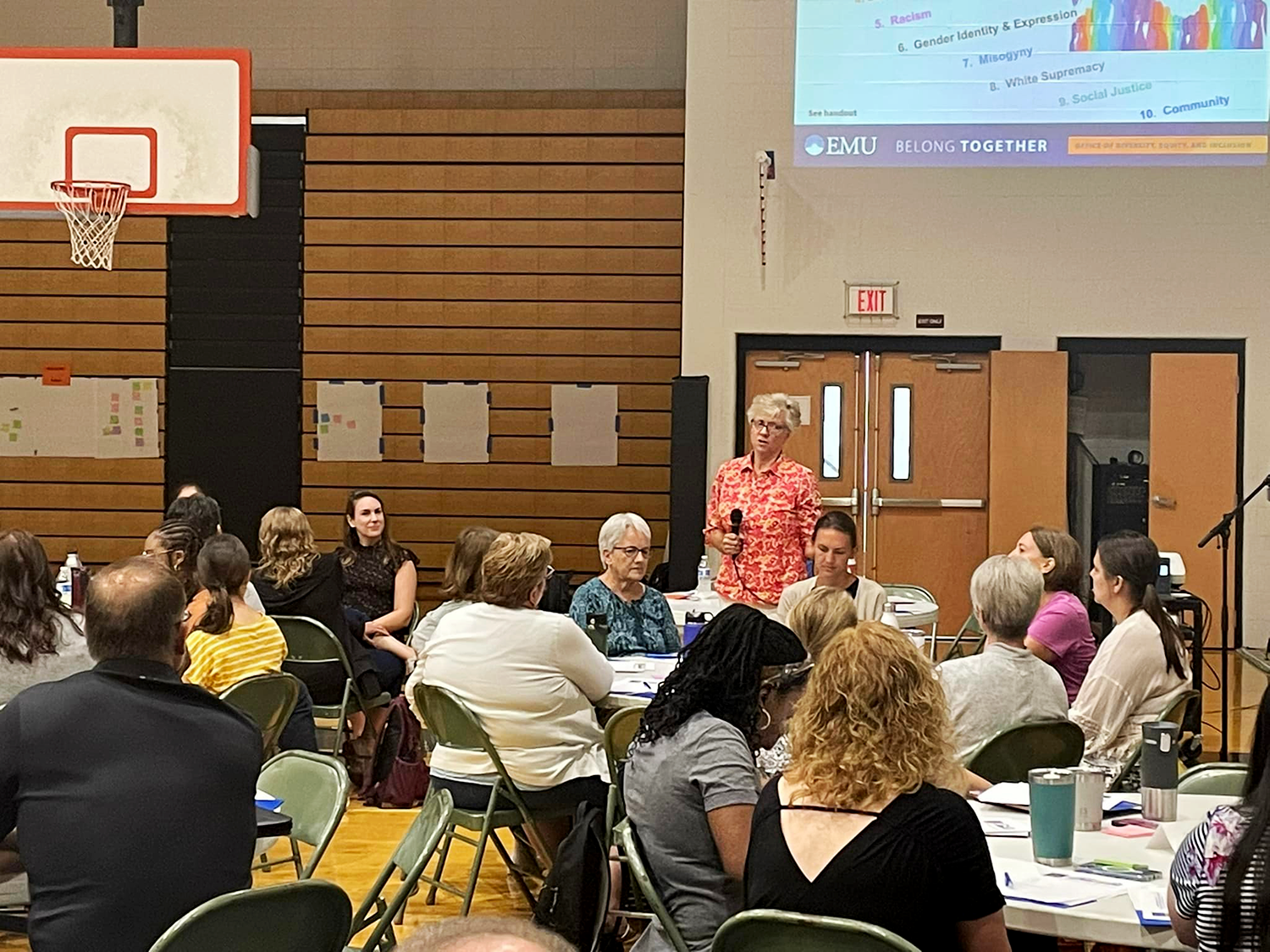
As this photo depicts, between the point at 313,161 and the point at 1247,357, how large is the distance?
6.64 metres

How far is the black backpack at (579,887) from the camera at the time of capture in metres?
3.42

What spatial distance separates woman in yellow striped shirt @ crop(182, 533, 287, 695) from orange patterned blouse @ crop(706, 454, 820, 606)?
7.71ft

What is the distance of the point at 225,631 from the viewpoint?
488cm

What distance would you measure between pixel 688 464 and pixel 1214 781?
21.6 feet

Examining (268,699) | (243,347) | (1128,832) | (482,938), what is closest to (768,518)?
(268,699)

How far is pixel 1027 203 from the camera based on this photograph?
392 inches

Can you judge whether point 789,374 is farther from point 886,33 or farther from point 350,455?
point 350,455

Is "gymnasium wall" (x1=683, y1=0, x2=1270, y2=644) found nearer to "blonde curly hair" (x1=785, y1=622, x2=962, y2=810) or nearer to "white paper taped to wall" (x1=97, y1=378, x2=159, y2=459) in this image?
"white paper taped to wall" (x1=97, y1=378, x2=159, y2=459)

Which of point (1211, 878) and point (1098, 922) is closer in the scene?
point (1211, 878)

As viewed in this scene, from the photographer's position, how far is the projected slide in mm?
9586

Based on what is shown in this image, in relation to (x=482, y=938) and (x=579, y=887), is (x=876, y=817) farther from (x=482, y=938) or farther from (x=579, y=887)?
(x=482, y=938)

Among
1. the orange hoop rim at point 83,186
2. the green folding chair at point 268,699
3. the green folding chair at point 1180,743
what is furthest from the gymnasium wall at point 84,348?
the green folding chair at point 1180,743

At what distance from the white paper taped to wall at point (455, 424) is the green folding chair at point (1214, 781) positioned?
805cm

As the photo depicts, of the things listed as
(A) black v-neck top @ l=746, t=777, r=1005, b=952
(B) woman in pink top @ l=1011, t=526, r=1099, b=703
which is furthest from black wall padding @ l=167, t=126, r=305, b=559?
(A) black v-neck top @ l=746, t=777, r=1005, b=952
